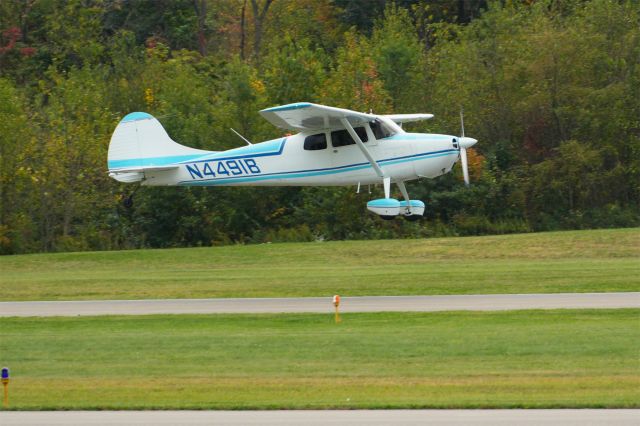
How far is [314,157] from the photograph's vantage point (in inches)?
1106

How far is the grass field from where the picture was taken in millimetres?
24141

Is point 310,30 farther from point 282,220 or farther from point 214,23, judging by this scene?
point 282,220

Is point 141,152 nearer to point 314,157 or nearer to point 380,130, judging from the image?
point 314,157

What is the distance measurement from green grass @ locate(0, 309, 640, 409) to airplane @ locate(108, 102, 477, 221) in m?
8.02

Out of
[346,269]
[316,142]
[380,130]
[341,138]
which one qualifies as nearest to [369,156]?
[380,130]

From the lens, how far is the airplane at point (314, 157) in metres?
27.0

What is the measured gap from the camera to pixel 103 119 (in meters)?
43.5

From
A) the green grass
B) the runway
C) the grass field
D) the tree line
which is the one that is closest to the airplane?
the grass field

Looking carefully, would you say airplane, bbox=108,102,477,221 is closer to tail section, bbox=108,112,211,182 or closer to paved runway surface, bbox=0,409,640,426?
tail section, bbox=108,112,211,182

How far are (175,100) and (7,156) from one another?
31.1 ft

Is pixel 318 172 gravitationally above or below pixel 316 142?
below

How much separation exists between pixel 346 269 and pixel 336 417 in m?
16.9

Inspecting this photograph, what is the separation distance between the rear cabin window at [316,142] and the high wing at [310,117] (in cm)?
29

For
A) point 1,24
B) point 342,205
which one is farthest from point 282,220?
point 1,24
